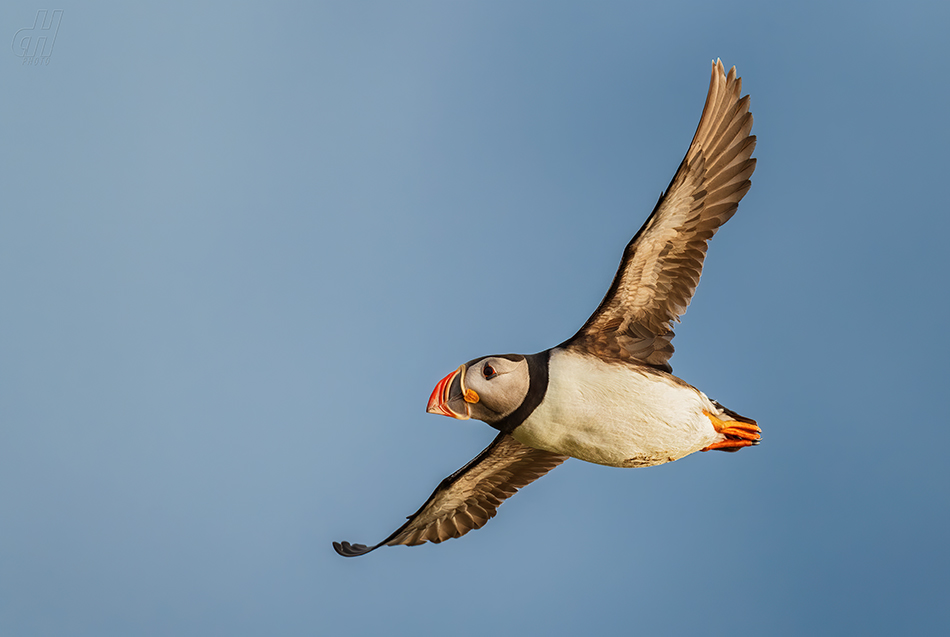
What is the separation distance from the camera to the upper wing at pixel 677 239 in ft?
25.8

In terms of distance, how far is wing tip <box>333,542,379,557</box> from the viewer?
9.66 metres

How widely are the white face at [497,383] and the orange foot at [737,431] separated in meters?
1.80

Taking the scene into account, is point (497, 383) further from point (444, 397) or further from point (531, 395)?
point (444, 397)

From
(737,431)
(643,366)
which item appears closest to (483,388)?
(643,366)

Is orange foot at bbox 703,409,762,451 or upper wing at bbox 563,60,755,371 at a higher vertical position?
upper wing at bbox 563,60,755,371

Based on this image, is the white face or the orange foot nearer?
the white face

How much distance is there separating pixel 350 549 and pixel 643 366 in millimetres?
4010

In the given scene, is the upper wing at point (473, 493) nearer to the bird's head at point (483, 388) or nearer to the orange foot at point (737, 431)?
the bird's head at point (483, 388)

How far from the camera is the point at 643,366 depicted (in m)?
8.05

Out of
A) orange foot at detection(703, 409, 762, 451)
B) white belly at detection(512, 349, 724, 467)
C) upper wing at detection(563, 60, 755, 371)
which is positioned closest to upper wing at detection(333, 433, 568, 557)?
white belly at detection(512, 349, 724, 467)

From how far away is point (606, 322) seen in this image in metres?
8.20

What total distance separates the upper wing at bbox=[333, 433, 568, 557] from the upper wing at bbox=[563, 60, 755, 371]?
1.79m

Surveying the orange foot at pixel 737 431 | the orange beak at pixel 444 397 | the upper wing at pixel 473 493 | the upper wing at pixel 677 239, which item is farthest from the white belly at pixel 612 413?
the upper wing at pixel 473 493

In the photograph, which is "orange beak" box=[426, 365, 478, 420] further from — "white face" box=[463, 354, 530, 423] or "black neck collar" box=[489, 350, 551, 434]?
"black neck collar" box=[489, 350, 551, 434]
